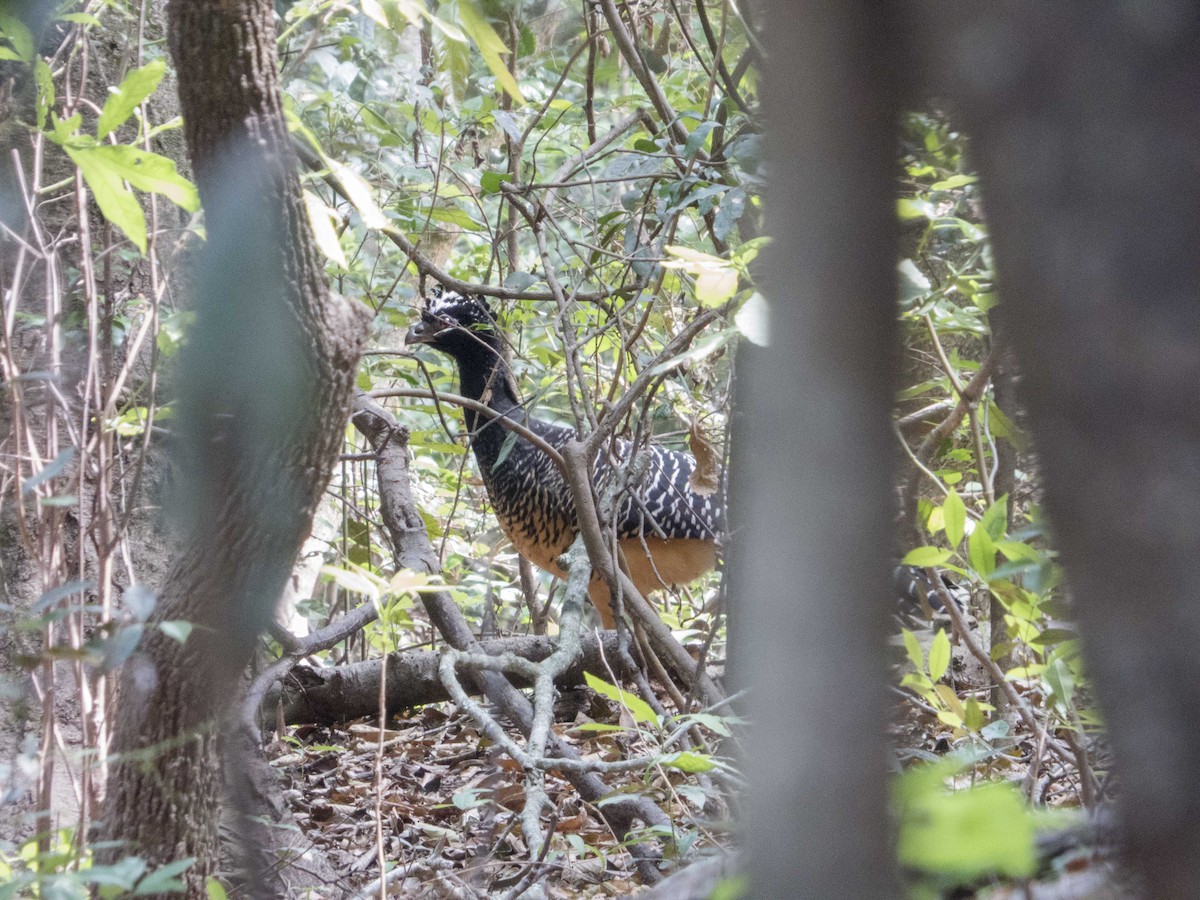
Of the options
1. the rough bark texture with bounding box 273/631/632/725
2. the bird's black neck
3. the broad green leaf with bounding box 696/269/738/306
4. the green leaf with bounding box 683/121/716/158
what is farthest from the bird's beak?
the broad green leaf with bounding box 696/269/738/306

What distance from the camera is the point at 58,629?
1.65 meters

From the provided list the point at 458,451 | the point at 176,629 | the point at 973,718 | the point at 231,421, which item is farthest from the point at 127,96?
the point at 458,451

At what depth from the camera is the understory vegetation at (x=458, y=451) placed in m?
1.14

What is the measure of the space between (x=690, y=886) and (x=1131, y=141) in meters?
0.66

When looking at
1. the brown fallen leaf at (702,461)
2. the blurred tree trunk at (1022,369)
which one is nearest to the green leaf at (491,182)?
the brown fallen leaf at (702,461)

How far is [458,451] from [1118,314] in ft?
11.5

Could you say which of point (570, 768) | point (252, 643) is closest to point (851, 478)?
point (252, 643)

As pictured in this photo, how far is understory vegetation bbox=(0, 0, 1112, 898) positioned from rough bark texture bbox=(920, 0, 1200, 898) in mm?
54

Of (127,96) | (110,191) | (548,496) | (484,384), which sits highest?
(484,384)

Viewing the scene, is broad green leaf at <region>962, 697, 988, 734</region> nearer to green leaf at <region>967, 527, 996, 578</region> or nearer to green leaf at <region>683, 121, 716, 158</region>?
green leaf at <region>967, 527, 996, 578</region>

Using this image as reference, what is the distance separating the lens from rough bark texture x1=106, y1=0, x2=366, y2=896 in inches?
45.3

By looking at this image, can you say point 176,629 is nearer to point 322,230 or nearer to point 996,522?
point 322,230

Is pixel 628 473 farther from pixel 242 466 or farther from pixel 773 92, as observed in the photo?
pixel 773 92

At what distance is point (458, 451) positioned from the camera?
3.77 m
